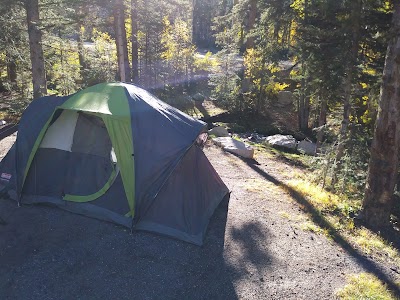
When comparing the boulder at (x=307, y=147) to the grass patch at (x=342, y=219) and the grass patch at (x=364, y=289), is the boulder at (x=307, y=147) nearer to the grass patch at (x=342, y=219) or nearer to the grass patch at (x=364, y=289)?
the grass patch at (x=342, y=219)

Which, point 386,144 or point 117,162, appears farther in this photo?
point 386,144

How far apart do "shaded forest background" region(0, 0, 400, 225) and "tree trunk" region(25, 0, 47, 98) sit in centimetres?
4

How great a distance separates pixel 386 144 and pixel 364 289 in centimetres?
314

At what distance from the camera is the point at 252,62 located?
22469 millimetres

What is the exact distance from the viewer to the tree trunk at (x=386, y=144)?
6652mm

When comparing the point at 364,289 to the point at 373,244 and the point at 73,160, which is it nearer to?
the point at 373,244

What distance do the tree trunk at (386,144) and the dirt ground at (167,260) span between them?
144 centimetres

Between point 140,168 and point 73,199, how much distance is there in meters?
1.58

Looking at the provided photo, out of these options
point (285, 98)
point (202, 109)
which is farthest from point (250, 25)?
point (285, 98)

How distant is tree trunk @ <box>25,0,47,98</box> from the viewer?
1240 cm

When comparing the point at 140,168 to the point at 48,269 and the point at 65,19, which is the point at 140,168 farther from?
the point at 65,19

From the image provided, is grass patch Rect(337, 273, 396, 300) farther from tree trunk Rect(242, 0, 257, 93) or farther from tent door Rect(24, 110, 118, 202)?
tree trunk Rect(242, 0, 257, 93)

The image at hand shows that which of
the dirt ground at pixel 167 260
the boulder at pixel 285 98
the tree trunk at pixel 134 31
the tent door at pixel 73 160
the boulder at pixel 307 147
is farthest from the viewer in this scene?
the boulder at pixel 285 98

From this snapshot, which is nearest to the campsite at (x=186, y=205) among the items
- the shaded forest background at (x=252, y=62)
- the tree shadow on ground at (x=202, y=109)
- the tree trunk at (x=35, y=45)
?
the shaded forest background at (x=252, y=62)
